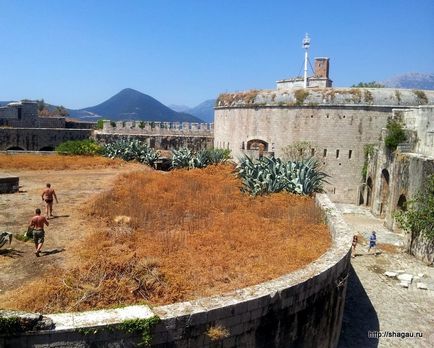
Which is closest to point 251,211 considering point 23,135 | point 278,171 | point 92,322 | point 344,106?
point 278,171

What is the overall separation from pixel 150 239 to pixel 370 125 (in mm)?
19087

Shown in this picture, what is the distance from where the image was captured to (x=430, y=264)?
1388 cm

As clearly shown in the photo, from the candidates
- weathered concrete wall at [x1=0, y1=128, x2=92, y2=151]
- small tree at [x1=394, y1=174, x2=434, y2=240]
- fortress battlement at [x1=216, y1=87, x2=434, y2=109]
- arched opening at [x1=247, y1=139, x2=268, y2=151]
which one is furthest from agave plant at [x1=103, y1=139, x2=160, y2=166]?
small tree at [x1=394, y1=174, x2=434, y2=240]

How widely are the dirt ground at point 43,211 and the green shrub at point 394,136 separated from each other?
1301cm

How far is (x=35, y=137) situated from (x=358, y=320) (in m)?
24.6

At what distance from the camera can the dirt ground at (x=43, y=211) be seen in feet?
22.9

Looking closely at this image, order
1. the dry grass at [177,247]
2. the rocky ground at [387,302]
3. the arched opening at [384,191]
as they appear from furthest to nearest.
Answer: the arched opening at [384,191], the rocky ground at [387,302], the dry grass at [177,247]

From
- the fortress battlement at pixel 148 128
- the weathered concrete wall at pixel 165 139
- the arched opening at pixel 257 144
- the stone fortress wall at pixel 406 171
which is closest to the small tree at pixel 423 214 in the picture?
the stone fortress wall at pixel 406 171

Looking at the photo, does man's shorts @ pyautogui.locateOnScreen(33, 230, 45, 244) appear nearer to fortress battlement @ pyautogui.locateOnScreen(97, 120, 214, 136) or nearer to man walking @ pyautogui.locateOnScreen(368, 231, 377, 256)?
man walking @ pyautogui.locateOnScreen(368, 231, 377, 256)

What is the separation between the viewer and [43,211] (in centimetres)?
1112

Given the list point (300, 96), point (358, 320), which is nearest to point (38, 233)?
point (358, 320)

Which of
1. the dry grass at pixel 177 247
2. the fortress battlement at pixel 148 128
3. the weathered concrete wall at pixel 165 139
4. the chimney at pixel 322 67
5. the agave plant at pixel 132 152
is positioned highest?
the chimney at pixel 322 67

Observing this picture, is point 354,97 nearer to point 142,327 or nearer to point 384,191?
point 384,191

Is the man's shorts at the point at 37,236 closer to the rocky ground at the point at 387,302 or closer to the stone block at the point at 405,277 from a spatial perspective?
the rocky ground at the point at 387,302
